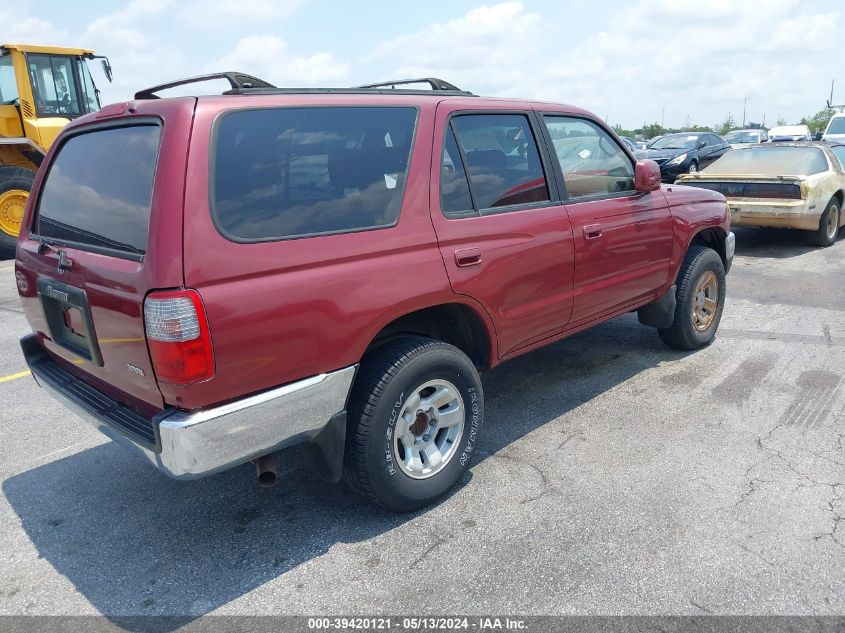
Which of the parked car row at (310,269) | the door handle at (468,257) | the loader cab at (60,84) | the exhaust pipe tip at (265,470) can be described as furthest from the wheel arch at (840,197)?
the loader cab at (60,84)

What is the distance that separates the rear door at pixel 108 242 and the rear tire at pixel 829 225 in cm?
950

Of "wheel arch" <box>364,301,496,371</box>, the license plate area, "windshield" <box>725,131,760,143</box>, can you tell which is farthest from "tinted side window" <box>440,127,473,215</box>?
"windshield" <box>725,131,760,143</box>

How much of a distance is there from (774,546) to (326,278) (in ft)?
7.16

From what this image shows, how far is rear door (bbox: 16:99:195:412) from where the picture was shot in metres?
2.38

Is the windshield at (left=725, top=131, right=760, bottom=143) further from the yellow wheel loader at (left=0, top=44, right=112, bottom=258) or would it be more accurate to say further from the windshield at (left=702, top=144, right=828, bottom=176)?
the yellow wheel loader at (left=0, top=44, right=112, bottom=258)

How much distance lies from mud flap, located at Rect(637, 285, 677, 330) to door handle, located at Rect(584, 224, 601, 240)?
3.67 feet

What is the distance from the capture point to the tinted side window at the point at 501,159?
11.1 ft

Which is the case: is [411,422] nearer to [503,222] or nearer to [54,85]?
[503,222]

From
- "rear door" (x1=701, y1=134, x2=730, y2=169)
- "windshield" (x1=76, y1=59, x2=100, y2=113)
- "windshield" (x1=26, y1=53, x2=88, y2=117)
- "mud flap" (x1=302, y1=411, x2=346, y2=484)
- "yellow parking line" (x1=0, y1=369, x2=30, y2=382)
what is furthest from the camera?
"rear door" (x1=701, y1=134, x2=730, y2=169)

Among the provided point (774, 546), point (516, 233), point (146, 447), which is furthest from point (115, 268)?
point (774, 546)

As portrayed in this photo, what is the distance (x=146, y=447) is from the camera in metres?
2.52

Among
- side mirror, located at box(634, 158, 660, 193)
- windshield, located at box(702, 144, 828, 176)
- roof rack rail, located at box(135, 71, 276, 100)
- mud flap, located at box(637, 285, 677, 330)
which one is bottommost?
mud flap, located at box(637, 285, 677, 330)

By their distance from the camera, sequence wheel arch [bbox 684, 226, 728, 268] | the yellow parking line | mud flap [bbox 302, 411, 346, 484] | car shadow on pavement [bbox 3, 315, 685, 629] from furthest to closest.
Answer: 1. wheel arch [bbox 684, 226, 728, 268]
2. the yellow parking line
3. mud flap [bbox 302, 411, 346, 484]
4. car shadow on pavement [bbox 3, 315, 685, 629]

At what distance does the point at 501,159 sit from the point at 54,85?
33.7 ft
